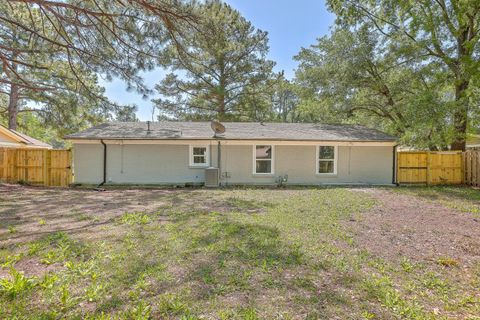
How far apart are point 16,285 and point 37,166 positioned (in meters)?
10.8

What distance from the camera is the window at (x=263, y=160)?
1181 cm

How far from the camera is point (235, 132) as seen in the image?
12.2 m

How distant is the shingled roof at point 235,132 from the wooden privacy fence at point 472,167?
12.0ft

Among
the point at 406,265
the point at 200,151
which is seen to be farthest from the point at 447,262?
the point at 200,151

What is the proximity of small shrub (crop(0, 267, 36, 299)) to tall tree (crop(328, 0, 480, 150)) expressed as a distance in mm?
14945

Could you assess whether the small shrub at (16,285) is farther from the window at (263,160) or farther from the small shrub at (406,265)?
the window at (263,160)

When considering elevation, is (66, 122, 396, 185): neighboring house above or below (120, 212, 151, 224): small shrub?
above

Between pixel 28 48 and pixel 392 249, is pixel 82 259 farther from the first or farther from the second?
pixel 28 48

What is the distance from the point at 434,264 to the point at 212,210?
4703 millimetres

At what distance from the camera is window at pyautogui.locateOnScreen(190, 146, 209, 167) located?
1169 cm

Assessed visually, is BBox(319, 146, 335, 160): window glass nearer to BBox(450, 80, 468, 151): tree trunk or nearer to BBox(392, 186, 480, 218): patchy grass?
BBox(392, 186, 480, 218): patchy grass

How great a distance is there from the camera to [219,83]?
68.8 feet

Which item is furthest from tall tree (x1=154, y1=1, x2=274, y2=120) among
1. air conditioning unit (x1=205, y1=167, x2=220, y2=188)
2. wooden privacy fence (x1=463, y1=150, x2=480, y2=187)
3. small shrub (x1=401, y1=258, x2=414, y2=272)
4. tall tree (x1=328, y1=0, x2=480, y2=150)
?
small shrub (x1=401, y1=258, x2=414, y2=272)

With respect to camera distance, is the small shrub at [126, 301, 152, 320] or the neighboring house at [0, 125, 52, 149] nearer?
the small shrub at [126, 301, 152, 320]
